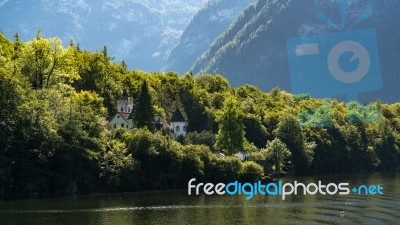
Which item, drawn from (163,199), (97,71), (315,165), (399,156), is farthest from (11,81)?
(399,156)

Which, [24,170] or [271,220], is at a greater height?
[24,170]

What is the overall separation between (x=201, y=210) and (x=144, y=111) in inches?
1675

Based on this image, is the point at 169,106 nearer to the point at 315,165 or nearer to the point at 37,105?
the point at 315,165

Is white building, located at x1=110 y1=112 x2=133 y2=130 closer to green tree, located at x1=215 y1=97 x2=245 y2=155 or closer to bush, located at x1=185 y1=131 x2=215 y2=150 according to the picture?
bush, located at x1=185 y1=131 x2=215 y2=150

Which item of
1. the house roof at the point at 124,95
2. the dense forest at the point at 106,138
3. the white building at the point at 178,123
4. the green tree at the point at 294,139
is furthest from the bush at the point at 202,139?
the house roof at the point at 124,95

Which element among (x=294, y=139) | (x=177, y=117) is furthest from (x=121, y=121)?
(x=294, y=139)

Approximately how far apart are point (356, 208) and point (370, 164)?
85396 mm

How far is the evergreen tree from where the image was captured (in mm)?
100312

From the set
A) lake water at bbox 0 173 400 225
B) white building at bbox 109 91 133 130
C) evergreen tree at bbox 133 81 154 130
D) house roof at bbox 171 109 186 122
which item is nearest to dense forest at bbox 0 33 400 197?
evergreen tree at bbox 133 81 154 130

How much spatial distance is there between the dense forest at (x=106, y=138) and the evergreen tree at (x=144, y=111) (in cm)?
17

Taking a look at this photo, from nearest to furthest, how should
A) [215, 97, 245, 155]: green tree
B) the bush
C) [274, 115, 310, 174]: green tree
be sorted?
[215, 97, 245, 155]: green tree → the bush → [274, 115, 310, 174]: green tree

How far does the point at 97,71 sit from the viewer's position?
118750mm

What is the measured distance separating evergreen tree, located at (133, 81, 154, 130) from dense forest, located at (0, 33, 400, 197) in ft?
0.56

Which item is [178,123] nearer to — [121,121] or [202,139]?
[121,121]
